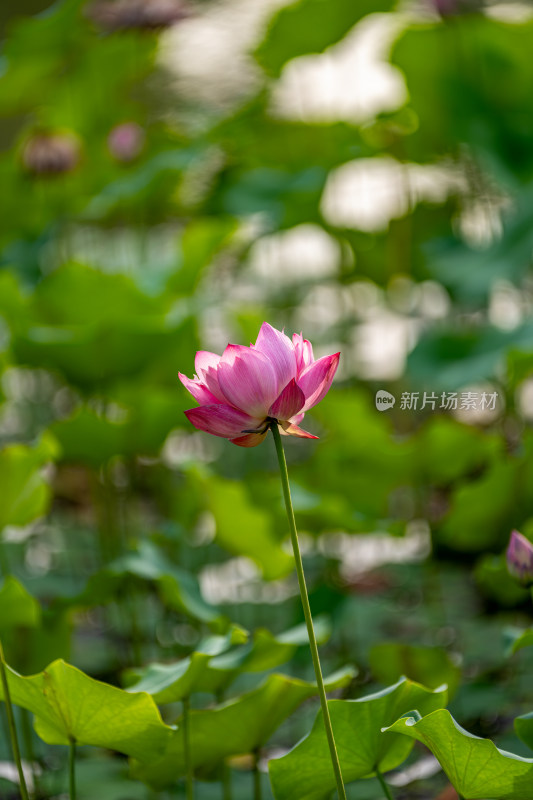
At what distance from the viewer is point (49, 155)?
1333 millimetres

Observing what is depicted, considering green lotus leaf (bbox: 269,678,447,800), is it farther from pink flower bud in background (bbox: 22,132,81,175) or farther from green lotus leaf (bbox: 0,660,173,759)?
pink flower bud in background (bbox: 22,132,81,175)

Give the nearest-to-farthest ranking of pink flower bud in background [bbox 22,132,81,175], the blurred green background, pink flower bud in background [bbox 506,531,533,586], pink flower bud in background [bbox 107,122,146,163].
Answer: pink flower bud in background [bbox 506,531,533,586] < the blurred green background < pink flower bud in background [bbox 22,132,81,175] < pink flower bud in background [bbox 107,122,146,163]

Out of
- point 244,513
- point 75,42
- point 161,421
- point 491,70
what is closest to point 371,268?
point 491,70

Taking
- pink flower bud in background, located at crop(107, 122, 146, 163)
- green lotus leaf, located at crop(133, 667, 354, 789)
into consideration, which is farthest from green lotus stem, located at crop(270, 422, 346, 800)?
pink flower bud in background, located at crop(107, 122, 146, 163)

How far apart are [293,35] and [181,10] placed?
0.81 feet

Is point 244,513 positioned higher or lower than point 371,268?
higher

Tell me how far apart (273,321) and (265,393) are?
154 centimetres

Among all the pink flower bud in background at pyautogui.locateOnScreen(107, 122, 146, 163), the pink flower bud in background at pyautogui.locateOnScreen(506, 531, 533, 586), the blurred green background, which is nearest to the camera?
the pink flower bud in background at pyautogui.locateOnScreen(506, 531, 533, 586)

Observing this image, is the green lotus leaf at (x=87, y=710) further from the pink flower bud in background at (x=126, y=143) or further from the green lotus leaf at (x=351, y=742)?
the pink flower bud in background at (x=126, y=143)

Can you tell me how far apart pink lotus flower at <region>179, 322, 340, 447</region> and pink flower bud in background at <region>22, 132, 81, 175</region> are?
99cm

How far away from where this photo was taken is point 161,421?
95 centimetres

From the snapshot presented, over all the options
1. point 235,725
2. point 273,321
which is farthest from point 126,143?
point 235,725

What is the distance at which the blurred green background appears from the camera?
927 mm

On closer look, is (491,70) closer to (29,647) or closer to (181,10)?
(181,10)
